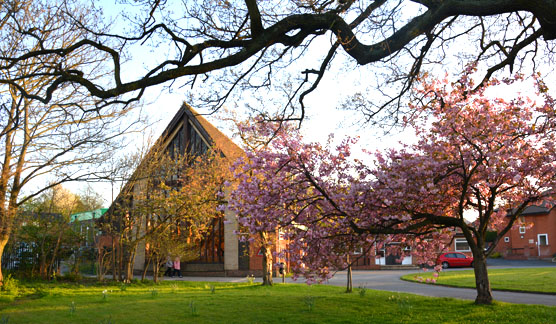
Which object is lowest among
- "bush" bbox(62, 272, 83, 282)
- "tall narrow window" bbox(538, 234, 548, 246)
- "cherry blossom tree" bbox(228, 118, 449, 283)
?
"bush" bbox(62, 272, 83, 282)

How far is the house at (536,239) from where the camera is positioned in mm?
43219

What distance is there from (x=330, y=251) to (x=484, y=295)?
3.93 meters

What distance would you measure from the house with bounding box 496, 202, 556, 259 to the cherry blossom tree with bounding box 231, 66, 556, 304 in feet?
123

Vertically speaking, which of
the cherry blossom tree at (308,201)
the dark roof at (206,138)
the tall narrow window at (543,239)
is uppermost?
the dark roof at (206,138)

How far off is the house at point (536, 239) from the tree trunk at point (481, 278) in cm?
3596

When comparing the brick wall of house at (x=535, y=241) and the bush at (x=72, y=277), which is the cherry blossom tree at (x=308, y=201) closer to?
the bush at (x=72, y=277)

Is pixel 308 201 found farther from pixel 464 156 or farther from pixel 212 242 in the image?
pixel 212 242

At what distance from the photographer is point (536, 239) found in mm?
44688

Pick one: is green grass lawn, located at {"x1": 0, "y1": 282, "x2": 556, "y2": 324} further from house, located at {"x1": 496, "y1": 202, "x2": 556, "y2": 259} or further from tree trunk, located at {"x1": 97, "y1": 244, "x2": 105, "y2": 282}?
house, located at {"x1": 496, "y1": 202, "x2": 556, "y2": 259}

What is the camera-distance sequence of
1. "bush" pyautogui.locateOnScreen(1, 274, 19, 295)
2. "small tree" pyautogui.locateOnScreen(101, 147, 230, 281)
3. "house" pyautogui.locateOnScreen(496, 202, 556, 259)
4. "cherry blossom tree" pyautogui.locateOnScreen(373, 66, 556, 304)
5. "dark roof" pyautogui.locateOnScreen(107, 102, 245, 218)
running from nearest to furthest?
"cherry blossom tree" pyautogui.locateOnScreen(373, 66, 556, 304)
"bush" pyautogui.locateOnScreen(1, 274, 19, 295)
"small tree" pyautogui.locateOnScreen(101, 147, 230, 281)
"dark roof" pyautogui.locateOnScreen(107, 102, 245, 218)
"house" pyautogui.locateOnScreen(496, 202, 556, 259)

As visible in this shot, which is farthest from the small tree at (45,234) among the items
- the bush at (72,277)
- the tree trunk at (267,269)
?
the tree trunk at (267,269)

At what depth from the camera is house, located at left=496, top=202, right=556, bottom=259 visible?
43.2 metres

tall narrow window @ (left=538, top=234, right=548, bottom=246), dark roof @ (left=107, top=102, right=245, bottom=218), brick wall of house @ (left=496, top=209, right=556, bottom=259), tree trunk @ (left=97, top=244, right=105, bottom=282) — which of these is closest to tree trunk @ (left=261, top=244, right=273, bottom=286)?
dark roof @ (left=107, top=102, right=245, bottom=218)

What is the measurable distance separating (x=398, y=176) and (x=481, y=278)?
13.1 feet
